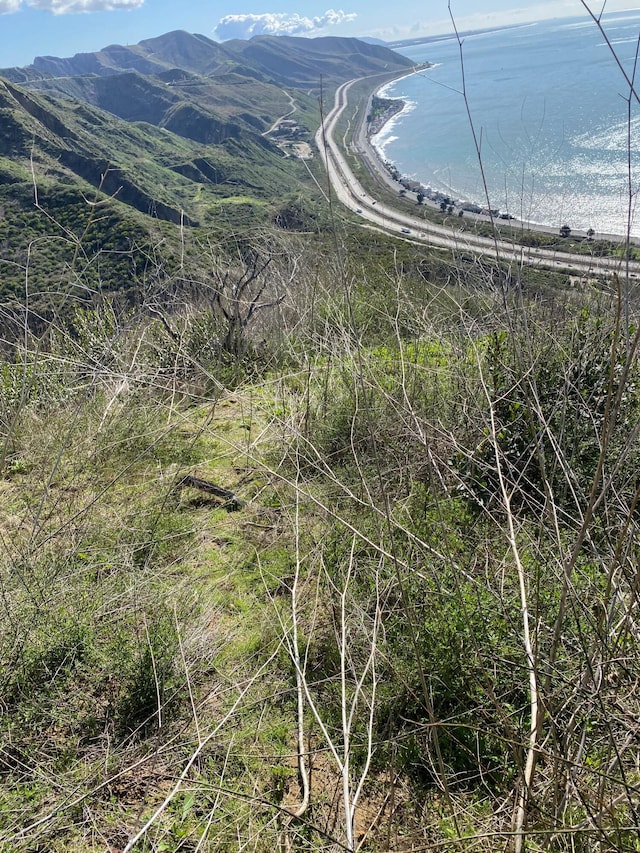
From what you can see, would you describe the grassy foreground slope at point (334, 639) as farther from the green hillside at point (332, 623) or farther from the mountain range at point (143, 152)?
the mountain range at point (143, 152)

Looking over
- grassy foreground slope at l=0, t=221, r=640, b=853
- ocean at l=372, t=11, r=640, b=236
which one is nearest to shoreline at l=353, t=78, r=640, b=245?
ocean at l=372, t=11, r=640, b=236

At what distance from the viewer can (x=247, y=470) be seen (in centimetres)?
340

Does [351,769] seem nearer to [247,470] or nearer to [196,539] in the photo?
[196,539]

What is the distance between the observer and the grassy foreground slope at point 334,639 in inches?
50.0

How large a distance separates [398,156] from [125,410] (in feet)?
231

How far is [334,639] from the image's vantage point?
216 cm

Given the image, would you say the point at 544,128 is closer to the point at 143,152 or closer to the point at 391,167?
the point at 391,167

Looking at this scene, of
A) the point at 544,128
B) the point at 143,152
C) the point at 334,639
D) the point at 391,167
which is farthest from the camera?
the point at 143,152

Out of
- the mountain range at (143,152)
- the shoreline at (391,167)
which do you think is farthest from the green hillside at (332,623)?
the shoreline at (391,167)

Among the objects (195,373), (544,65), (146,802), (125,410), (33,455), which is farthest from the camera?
(544,65)

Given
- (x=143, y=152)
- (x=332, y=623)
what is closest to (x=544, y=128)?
(x=332, y=623)

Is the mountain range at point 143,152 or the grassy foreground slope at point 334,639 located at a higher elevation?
the mountain range at point 143,152

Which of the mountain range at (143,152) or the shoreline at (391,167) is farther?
the shoreline at (391,167)

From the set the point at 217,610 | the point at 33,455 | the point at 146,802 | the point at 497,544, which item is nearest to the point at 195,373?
the point at 33,455
